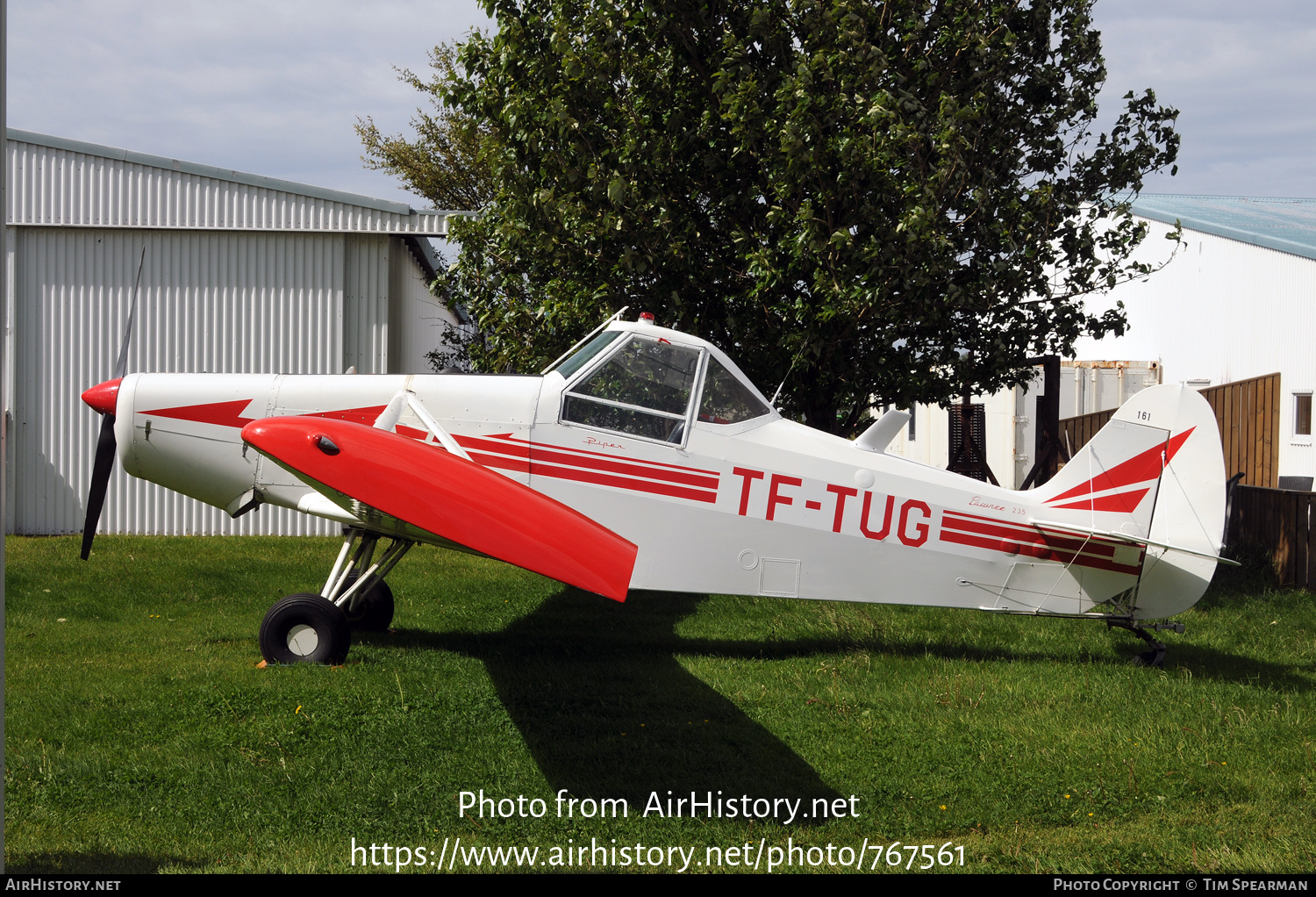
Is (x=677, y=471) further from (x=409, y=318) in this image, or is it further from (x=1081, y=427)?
(x=1081, y=427)

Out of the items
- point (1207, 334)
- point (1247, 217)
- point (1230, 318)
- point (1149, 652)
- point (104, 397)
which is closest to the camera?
point (104, 397)

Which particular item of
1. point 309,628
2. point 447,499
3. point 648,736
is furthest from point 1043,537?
point 309,628

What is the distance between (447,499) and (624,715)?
193 cm

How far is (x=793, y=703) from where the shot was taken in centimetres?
618

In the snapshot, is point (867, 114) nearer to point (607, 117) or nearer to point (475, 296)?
point (607, 117)

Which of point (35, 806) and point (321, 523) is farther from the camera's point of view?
point (321, 523)

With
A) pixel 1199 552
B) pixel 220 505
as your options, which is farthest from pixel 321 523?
pixel 1199 552

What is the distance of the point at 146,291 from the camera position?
1377 centimetres

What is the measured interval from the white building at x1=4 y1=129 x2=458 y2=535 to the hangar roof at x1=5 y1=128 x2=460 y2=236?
18mm

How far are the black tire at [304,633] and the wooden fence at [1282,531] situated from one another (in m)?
9.18

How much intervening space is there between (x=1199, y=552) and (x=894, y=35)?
6.12 meters

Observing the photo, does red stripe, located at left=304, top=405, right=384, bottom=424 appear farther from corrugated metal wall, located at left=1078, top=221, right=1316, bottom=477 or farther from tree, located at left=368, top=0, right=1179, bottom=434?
corrugated metal wall, located at left=1078, top=221, right=1316, bottom=477

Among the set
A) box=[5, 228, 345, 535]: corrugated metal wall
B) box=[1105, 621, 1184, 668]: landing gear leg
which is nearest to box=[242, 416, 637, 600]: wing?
box=[1105, 621, 1184, 668]: landing gear leg

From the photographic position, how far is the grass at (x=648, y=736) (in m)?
4.29
